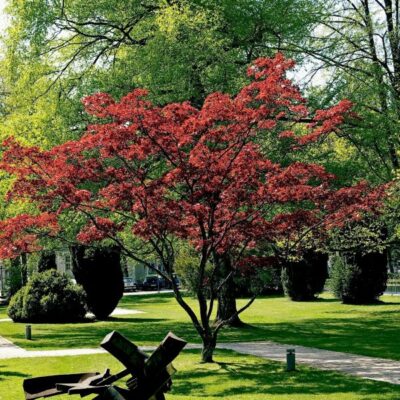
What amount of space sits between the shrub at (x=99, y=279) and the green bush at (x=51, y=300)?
28.7 inches

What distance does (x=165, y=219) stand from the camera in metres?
12.8

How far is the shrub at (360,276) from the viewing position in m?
30.5

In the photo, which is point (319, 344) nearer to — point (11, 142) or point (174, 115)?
point (174, 115)

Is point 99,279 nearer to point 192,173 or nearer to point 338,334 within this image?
point 338,334

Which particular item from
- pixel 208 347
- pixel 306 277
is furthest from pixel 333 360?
pixel 306 277

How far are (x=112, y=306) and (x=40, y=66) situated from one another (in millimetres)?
10181

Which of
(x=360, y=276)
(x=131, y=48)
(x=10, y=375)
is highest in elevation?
(x=131, y=48)

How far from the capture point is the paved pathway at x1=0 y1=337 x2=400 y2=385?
1246 cm

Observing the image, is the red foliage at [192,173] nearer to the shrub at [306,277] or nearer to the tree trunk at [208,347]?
the tree trunk at [208,347]

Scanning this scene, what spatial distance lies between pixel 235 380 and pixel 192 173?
3.67 m

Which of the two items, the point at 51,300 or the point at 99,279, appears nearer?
the point at 51,300

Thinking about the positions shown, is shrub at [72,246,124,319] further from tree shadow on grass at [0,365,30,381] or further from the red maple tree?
tree shadow on grass at [0,365,30,381]

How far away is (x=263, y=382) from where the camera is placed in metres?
11.6

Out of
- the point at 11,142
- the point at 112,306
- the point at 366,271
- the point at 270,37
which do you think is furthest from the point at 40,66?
the point at 366,271
